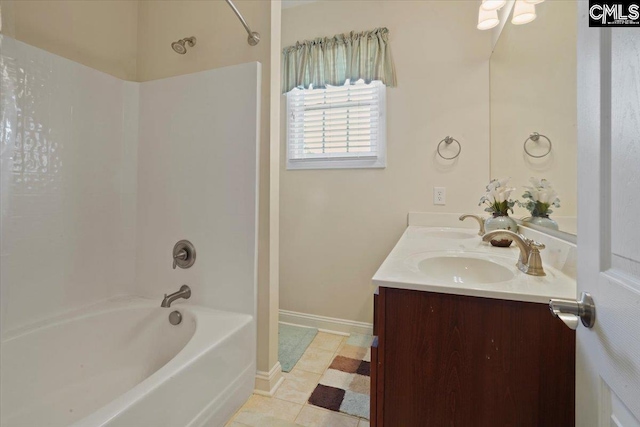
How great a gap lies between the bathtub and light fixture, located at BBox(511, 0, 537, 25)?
1.95m

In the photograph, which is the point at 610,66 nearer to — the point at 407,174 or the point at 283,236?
the point at 407,174

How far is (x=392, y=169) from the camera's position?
A: 79.7 inches

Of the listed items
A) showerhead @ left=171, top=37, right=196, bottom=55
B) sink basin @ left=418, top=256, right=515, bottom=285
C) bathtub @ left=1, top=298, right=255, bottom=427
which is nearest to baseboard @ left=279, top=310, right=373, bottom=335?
bathtub @ left=1, top=298, right=255, bottom=427

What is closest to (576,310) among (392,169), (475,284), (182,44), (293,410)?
(475,284)

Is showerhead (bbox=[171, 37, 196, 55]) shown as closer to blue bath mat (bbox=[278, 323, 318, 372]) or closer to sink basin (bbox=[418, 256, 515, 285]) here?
sink basin (bbox=[418, 256, 515, 285])

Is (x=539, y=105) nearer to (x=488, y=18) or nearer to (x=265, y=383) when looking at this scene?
(x=488, y=18)

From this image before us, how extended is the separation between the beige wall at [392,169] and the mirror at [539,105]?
0.17 meters

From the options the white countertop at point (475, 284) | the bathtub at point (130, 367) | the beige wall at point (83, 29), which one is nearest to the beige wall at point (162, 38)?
the beige wall at point (83, 29)

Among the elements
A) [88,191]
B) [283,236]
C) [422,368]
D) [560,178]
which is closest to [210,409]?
[422,368]

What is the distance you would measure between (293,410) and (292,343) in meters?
0.66

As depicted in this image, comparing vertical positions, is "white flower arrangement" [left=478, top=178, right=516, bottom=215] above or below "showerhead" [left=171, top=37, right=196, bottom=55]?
below

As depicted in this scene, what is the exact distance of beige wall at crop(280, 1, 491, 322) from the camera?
188 centimetres
